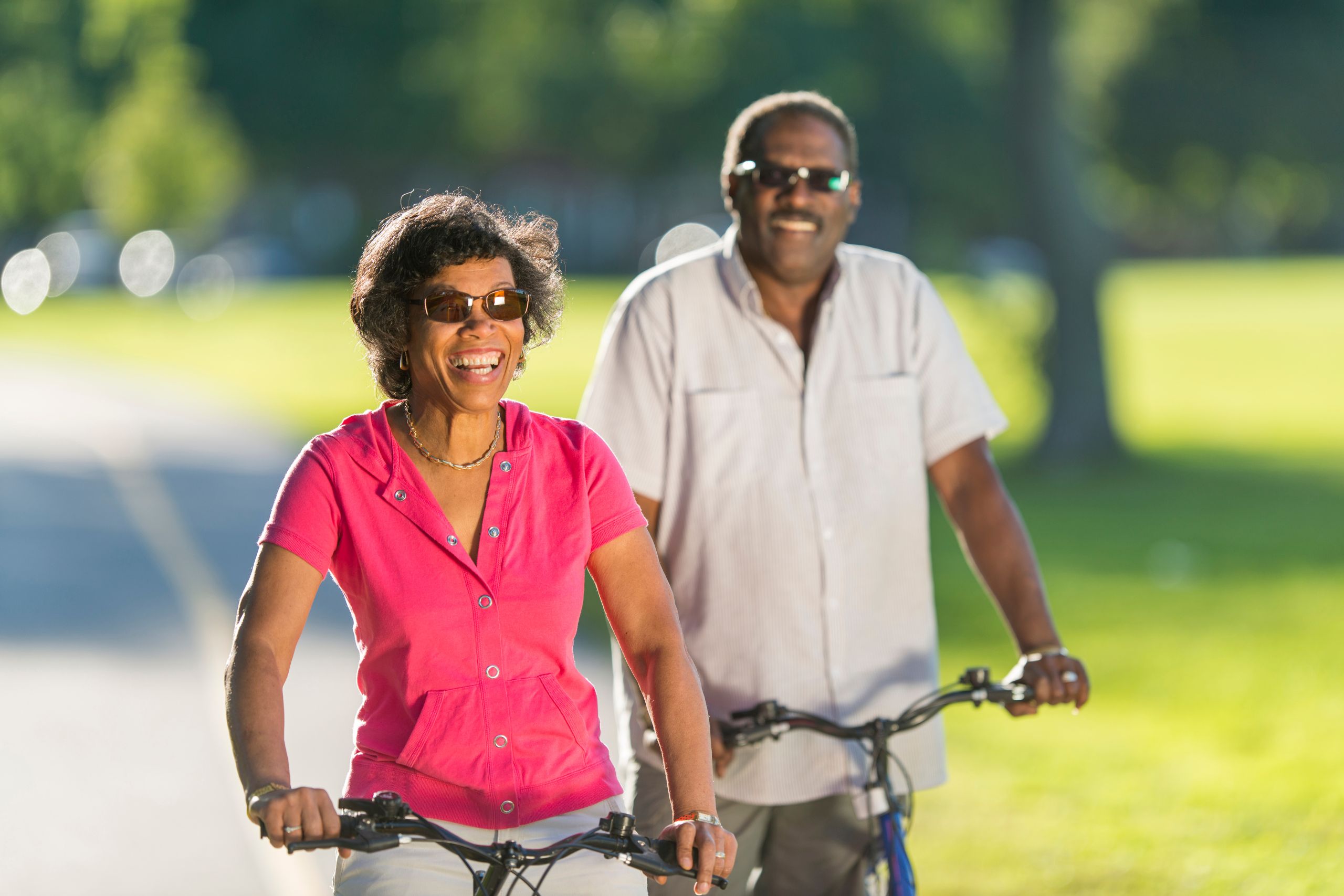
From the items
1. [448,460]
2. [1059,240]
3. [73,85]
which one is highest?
[73,85]

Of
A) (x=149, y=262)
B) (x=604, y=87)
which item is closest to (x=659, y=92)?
(x=604, y=87)

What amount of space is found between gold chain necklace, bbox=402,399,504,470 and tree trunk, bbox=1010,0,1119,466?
1651cm

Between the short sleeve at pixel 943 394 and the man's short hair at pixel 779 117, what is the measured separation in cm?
40

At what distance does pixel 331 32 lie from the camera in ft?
139

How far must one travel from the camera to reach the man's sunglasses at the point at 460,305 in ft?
10.7

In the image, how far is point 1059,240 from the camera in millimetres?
19375

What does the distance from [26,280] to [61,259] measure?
→ 47.5 feet

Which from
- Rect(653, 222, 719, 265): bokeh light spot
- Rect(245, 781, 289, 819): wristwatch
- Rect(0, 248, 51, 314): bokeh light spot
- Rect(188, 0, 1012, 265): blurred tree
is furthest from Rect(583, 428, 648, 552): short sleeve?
Rect(653, 222, 719, 265): bokeh light spot

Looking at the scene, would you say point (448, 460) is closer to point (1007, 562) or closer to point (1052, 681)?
point (1052, 681)

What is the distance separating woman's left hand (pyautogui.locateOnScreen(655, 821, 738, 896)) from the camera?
3092 mm

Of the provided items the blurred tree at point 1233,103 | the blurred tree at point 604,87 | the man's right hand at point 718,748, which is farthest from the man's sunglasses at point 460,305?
the blurred tree at point 1233,103

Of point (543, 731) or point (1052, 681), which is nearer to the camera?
point (543, 731)

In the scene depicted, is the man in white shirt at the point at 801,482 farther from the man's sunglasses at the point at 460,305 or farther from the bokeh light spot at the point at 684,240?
the bokeh light spot at the point at 684,240

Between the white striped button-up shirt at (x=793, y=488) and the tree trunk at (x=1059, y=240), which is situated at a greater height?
the tree trunk at (x=1059, y=240)
